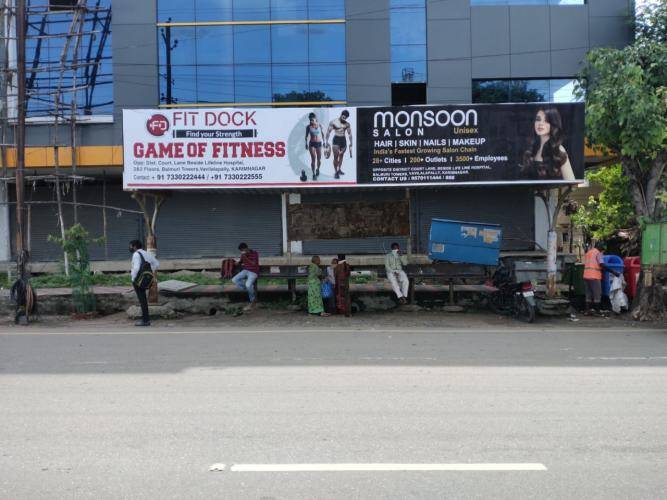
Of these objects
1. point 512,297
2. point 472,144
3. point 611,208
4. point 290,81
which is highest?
point 290,81

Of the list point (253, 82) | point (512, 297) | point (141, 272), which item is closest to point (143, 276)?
point (141, 272)

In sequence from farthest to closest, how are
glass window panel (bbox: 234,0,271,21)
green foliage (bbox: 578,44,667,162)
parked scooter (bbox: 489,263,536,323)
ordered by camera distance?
glass window panel (bbox: 234,0,271,21) → parked scooter (bbox: 489,263,536,323) → green foliage (bbox: 578,44,667,162)

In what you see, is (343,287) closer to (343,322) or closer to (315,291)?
(315,291)

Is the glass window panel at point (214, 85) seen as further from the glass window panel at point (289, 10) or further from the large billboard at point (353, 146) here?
the large billboard at point (353, 146)

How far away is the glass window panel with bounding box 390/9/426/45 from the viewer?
819 inches

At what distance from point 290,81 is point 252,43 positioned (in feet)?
6.20

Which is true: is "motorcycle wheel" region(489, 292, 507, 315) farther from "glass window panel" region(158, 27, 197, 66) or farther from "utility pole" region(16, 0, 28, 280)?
"glass window panel" region(158, 27, 197, 66)

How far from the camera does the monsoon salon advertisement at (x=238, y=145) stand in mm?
12719

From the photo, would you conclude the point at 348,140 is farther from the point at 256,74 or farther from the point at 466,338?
the point at 256,74

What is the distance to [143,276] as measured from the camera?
39.0 ft

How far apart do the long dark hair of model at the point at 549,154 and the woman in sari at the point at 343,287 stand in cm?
439

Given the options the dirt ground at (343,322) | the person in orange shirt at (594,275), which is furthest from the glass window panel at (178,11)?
the person in orange shirt at (594,275)

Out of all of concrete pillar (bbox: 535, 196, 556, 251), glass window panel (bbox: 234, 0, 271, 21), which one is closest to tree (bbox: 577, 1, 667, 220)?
concrete pillar (bbox: 535, 196, 556, 251)

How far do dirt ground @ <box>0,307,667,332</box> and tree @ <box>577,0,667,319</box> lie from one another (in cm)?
155
